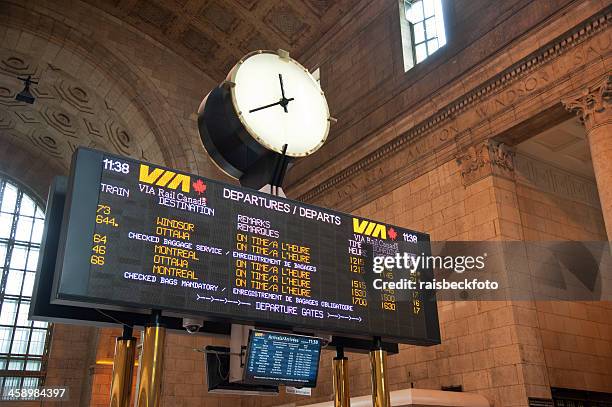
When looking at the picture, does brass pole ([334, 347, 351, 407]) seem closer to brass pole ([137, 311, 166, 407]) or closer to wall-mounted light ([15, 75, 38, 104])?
brass pole ([137, 311, 166, 407])

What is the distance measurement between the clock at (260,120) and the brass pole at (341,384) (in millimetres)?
1480

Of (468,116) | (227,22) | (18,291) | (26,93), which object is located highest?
(227,22)

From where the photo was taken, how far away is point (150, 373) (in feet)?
10.6

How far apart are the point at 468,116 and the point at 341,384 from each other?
25.6ft

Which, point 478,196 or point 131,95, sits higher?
point 131,95

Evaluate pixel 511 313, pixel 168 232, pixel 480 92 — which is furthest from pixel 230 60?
pixel 168 232

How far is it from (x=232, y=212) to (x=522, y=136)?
7757mm

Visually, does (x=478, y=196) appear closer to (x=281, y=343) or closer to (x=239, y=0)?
(x=281, y=343)

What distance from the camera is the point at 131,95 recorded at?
15844 millimetres

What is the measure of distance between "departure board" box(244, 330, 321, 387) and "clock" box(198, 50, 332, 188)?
1228 mm

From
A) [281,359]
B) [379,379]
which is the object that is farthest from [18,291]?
[379,379]

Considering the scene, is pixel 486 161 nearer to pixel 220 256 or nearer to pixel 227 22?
pixel 220 256

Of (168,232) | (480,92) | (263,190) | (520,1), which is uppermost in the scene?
(520,1)

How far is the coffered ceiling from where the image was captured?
15492 mm
